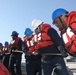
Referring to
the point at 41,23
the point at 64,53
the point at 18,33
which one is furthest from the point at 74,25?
the point at 18,33

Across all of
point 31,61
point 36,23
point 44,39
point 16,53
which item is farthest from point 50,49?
point 16,53

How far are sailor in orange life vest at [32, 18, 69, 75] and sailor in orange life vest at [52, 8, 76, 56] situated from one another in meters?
1.25

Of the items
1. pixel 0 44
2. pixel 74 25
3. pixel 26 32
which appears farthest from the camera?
pixel 0 44

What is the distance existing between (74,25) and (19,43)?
7.49 meters

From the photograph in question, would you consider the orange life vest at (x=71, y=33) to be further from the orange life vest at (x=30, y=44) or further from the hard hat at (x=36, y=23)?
the orange life vest at (x=30, y=44)

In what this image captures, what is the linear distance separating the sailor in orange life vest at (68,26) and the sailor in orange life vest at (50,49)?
1.25m

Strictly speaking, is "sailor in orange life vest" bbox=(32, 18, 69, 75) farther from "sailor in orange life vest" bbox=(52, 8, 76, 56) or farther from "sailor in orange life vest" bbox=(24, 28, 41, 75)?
"sailor in orange life vest" bbox=(24, 28, 41, 75)

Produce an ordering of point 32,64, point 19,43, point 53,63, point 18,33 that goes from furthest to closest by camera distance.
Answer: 1. point 18,33
2. point 19,43
3. point 32,64
4. point 53,63

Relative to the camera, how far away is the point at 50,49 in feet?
22.6

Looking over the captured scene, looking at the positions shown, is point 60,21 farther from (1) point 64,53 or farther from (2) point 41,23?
(2) point 41,23

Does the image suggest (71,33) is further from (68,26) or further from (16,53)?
(16,53)

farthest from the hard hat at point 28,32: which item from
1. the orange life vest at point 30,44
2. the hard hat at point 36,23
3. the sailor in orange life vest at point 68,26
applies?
the sailor in orange life vest at point 68,26

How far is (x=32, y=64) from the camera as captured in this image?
9.55 m

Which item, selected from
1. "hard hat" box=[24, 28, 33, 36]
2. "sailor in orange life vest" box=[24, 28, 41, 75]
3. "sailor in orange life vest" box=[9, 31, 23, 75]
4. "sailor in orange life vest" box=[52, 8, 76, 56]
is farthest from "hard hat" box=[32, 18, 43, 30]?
"sailor in orange life vest" box=[9, 31, 23, 75]
